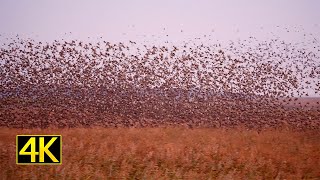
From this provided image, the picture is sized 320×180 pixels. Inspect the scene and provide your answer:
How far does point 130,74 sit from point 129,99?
5.77 ft

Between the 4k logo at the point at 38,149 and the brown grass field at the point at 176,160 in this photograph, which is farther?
the brown grass field at the point at 176,160

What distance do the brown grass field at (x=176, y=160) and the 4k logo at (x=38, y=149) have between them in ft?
1.66

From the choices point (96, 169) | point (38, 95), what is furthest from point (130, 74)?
point (96, 169)

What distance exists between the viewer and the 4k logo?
621 centimetres

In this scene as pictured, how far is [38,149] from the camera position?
6258 millimetres

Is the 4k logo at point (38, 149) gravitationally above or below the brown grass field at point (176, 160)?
above

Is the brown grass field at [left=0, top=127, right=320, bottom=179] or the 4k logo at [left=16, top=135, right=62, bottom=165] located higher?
the 4k logo at [left=16, top=135, right=62, bottom=165]

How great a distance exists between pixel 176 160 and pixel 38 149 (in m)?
3.46

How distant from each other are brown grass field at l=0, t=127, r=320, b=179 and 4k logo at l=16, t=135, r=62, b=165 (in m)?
0.51

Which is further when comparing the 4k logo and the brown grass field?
the brown grass field

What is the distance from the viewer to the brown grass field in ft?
22.8

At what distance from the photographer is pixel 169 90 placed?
23328mm

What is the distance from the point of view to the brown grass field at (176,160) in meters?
6.96

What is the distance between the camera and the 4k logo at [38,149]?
6.21 meters
